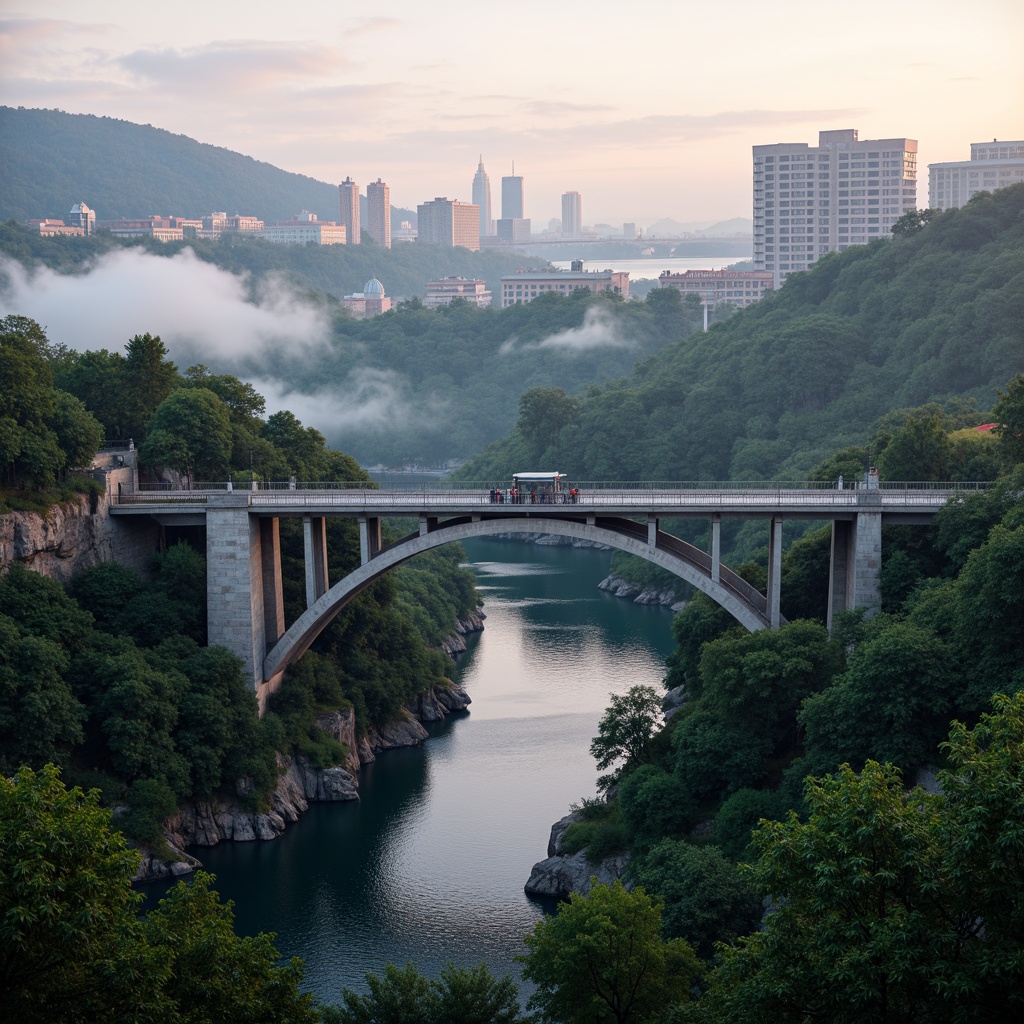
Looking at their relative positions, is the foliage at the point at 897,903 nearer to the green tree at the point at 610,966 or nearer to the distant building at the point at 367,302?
the green tree at the point at 610,966

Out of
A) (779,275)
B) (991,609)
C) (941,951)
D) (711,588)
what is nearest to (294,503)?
(711,588)

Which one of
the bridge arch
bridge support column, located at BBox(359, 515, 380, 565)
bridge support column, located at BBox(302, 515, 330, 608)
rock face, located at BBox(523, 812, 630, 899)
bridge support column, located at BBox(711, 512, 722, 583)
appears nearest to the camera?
Result: rock face, located at BBox(523, 812, 630, 899)

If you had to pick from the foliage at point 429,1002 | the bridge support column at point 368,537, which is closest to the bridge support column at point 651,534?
the bridge support column at point 368,537

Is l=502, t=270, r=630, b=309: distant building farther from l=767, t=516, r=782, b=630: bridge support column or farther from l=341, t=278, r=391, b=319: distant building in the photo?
l=767, t=516, r=782, b=630: bridge support column

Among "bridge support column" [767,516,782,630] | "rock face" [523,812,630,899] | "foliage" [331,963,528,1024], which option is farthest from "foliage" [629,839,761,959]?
"bridge support column" [767,516,782,630]

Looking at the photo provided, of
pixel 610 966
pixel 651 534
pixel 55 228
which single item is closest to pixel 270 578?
pixel 651 534

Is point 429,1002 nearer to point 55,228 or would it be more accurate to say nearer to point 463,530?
point 463,530
